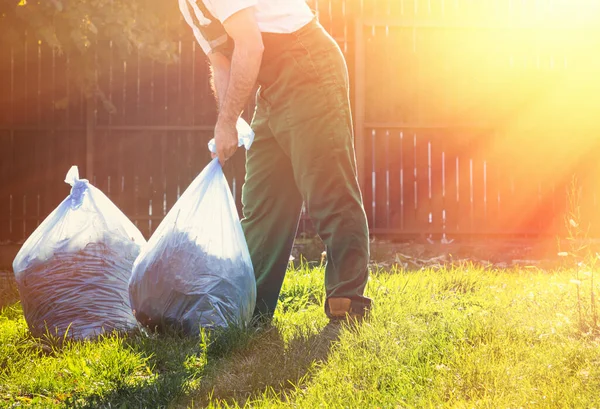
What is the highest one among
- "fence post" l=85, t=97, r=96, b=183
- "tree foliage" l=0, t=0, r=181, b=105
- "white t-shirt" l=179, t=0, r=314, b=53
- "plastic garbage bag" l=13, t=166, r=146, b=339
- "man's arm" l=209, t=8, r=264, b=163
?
"tree foliage" l=0, t=0, r=181, b=105

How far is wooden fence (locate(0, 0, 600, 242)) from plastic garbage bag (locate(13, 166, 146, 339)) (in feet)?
13.0

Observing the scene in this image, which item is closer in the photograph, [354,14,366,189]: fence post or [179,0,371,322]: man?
[179,0,371,322]: man

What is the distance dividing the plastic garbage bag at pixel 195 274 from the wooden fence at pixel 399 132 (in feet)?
13.9

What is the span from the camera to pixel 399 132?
7.30 metres

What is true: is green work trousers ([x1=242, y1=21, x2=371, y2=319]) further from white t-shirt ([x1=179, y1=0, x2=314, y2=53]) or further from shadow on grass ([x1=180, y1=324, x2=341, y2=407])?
shadow on grass ([x1=180, y1=324, x2=341, y2=407])

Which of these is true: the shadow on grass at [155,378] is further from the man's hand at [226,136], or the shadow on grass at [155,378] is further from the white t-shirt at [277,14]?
the white t-shirt at [277,14]

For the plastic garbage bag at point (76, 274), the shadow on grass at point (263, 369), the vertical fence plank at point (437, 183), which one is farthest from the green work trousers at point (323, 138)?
the vertical fence plank at point (437, 183)

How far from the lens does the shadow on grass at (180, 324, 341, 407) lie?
2.33 meters

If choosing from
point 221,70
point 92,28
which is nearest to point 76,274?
point 221,70

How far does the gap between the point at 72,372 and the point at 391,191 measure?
16.8 feet

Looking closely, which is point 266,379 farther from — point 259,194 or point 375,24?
point 375,24

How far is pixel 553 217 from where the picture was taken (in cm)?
728

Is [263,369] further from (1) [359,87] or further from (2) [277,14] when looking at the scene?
(1) [359,87]

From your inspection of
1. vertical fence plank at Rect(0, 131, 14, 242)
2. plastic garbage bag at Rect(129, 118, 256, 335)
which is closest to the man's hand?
plastic garbage bag at Rect(129, 118, 256, 335)
